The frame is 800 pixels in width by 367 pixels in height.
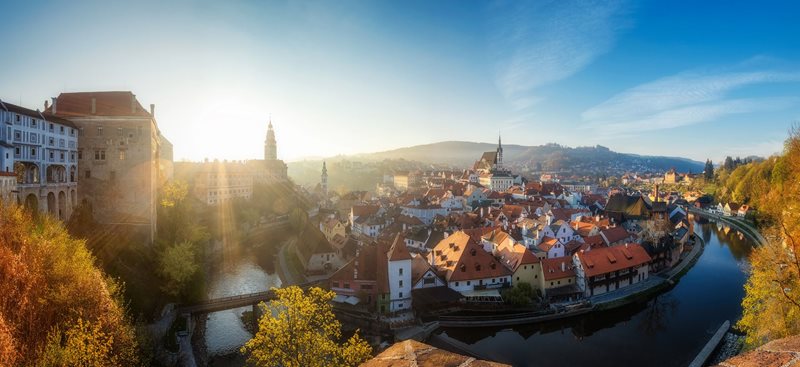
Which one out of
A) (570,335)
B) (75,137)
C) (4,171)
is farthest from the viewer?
(75,137)

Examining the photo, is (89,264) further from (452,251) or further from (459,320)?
(452,251)

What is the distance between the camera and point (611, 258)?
27578 mm

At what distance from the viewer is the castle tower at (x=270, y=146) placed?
8088 cm

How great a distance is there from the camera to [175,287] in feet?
75.5

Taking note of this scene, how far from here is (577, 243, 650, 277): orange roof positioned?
26.3 metres

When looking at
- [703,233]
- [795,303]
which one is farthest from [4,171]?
[703,233]

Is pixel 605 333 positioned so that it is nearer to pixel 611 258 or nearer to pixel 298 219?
pixel 611 258

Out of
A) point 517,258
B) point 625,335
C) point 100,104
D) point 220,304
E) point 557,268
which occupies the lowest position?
point 625,335

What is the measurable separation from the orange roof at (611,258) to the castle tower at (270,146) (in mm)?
66279

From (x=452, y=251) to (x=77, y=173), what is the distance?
2505cm

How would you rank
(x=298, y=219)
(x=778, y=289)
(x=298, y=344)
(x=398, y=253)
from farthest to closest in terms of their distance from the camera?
(x=298, y=219) < (x=398, y=253) < (x=778, y=289) < (x=298, y=344)

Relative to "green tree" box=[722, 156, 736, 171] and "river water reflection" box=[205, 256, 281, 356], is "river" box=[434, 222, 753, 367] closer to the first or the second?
"river water reflection" box=[205, 256, 281, 356]

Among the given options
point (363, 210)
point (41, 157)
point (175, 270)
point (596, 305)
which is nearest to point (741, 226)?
point (596, 305)

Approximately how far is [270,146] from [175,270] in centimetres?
6135
